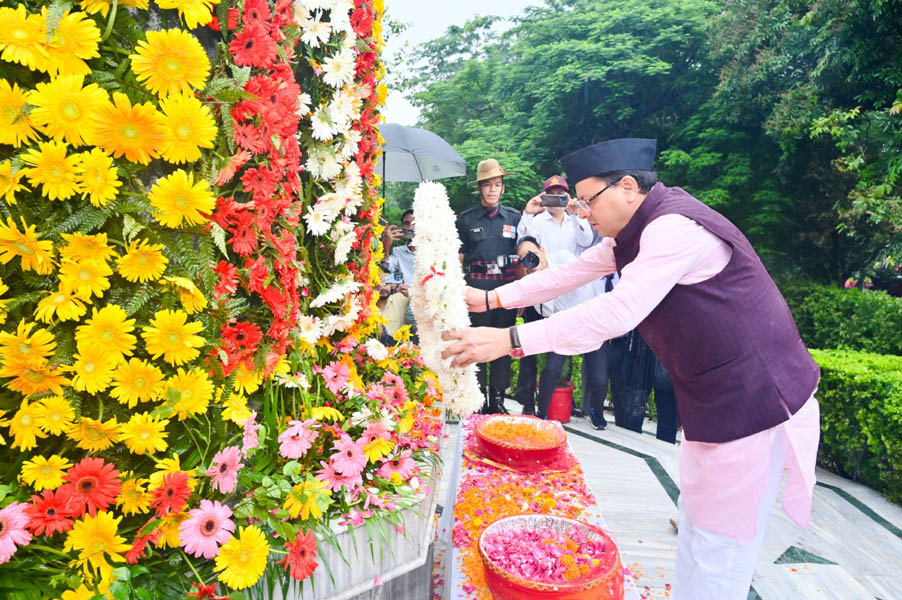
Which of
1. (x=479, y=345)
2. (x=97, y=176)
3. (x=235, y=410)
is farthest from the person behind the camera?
(x=479, y=345)

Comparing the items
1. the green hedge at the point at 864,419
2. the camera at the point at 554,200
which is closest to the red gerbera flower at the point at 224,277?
the camera at the point at 554,200

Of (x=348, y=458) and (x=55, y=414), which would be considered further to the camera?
(x=348, y=458)

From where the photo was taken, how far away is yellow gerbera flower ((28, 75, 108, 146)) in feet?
3.76

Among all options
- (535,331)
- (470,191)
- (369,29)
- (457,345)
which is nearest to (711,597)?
(535,331)

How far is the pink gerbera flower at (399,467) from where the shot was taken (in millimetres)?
1895

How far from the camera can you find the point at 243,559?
4.45ft

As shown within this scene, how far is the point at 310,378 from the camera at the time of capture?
1.97m

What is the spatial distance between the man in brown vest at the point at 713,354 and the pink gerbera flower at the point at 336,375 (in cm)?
42

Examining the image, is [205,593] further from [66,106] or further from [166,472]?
[66,106]

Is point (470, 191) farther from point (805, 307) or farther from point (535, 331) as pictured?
point (535, 331)

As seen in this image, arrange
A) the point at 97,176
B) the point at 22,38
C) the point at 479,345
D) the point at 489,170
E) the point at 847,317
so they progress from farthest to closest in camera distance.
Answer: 1. the point at 847,317
2. the point at 489,170
3. the point at 479,345
4. the point at 97,176
5. the point at 22,38

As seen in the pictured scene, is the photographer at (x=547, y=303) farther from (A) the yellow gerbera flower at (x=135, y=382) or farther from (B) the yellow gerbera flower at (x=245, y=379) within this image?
(A) the yellow gerbera flower at (x=135, y=382)

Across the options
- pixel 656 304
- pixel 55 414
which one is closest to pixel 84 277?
pixel 55 414

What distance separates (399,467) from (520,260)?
12.9ft
